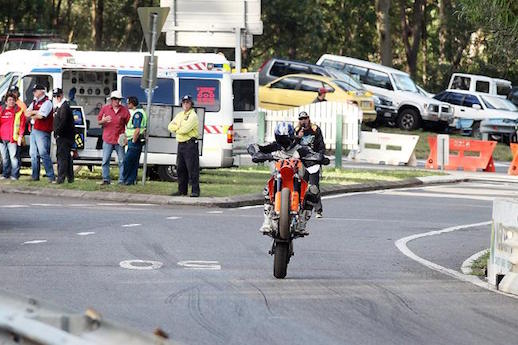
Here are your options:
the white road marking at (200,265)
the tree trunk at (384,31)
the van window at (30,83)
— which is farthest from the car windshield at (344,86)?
the white road marking at (200,265)

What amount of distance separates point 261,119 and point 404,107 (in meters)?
14.5

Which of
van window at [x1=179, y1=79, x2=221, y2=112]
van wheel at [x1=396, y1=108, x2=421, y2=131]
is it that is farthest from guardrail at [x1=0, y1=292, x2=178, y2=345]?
van wheel at [x1=396, y1=108, x2=421, y2=131]

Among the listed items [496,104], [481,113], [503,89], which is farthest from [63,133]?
[503,89]

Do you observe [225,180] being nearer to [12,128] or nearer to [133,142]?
[133,142]

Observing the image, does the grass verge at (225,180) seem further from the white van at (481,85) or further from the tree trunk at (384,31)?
the tree trunk at (384,31)

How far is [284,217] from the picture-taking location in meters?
13.1

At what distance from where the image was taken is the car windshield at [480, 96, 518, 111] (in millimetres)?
49906

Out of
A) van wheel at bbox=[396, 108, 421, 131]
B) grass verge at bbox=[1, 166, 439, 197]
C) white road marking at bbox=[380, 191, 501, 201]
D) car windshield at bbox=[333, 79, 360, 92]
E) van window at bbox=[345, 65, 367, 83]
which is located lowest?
white road marking at bbox=[380, 191, 501, 201]

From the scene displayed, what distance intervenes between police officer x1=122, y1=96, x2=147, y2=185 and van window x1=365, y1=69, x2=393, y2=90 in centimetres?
2284

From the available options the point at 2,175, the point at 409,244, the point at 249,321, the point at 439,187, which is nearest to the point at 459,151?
the point at 439,187

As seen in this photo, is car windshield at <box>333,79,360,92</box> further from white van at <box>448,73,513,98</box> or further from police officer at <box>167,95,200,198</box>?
police officer at <box>167,95,200,198</box>

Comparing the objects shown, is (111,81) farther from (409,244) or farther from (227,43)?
(409,244)

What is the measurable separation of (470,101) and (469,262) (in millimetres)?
35174

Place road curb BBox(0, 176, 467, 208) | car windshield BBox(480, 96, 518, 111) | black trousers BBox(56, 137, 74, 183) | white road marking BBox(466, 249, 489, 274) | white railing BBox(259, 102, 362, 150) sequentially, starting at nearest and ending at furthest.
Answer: white road marking BBox(466, 249, 489, 274)
road curb BBox(0, 176, 467, 208)
black trousers BBox(56, 137, 74, 183)
white railing BBox(259, 102, 362, 150)
car windshield BBox(480, 96, 518, 111)
